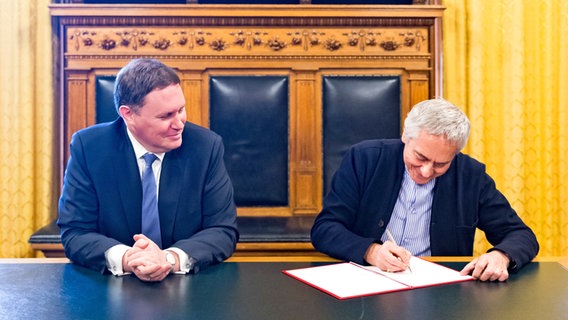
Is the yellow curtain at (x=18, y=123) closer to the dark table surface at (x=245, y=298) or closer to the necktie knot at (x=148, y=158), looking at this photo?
the necktie knot at (x=148, y=158)

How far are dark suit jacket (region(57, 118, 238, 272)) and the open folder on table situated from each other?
0.38 m

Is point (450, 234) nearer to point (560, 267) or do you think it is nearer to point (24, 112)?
point (560, 267)

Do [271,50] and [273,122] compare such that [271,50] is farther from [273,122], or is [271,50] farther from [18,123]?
[18,123]

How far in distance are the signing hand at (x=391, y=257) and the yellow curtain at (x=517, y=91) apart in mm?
2162

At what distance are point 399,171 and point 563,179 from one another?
198 centimetres

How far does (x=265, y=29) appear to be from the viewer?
363cm

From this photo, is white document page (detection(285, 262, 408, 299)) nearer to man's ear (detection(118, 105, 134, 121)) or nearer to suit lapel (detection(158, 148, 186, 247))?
suit lapel (detection(158, 148, 186, 247))

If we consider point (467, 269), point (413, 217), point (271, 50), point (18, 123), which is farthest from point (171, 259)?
point (18, 123)

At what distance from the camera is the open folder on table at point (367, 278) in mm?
1518

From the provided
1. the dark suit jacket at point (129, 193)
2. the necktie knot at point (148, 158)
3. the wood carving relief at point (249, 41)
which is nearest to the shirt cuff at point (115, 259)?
the dark suit jacket at point (129, 193)

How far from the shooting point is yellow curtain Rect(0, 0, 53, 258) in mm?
3582

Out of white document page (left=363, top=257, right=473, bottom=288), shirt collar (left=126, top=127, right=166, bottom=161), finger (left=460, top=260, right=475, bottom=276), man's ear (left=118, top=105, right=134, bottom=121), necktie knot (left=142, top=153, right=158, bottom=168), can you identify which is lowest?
white document page (left=363, top=257, right=473, bottom=288)

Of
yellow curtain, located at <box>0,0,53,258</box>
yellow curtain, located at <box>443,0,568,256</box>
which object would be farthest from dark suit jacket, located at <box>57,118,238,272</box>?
yellow curtain, located at <box>443,0,568,256</box>

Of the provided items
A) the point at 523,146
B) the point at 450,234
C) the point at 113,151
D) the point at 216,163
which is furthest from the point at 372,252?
the point at 523,146
